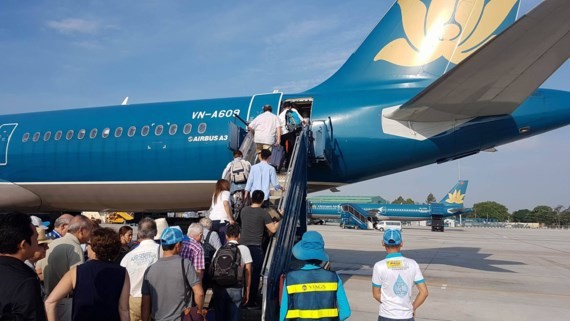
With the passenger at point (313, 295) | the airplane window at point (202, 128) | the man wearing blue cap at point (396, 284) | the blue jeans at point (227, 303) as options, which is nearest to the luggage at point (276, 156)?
the airplane window at point (202, 128)

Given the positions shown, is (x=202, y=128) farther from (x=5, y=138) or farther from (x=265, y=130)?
(x=5, y=138)

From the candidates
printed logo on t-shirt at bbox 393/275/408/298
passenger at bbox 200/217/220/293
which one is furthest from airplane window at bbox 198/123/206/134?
printed logo on t-shirt at bbox 393/275/408/298

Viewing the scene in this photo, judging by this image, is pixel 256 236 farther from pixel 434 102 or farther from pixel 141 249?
pixel 434 102

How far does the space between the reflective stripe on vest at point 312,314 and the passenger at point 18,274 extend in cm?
171

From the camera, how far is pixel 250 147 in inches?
382

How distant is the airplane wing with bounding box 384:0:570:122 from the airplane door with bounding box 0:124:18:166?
1148 centimetres

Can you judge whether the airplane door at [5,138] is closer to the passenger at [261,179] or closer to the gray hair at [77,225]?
the passenger at [261,179]

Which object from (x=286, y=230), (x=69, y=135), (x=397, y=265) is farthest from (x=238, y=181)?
(x=69, y=135)

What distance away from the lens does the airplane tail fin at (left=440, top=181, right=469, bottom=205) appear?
170ft

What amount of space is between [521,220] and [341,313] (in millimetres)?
147511

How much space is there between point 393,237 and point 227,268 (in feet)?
6.21

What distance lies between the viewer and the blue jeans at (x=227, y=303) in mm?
5145

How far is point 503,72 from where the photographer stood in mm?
7859

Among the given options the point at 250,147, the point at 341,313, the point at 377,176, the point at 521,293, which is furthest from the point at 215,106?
the point at 341,313
